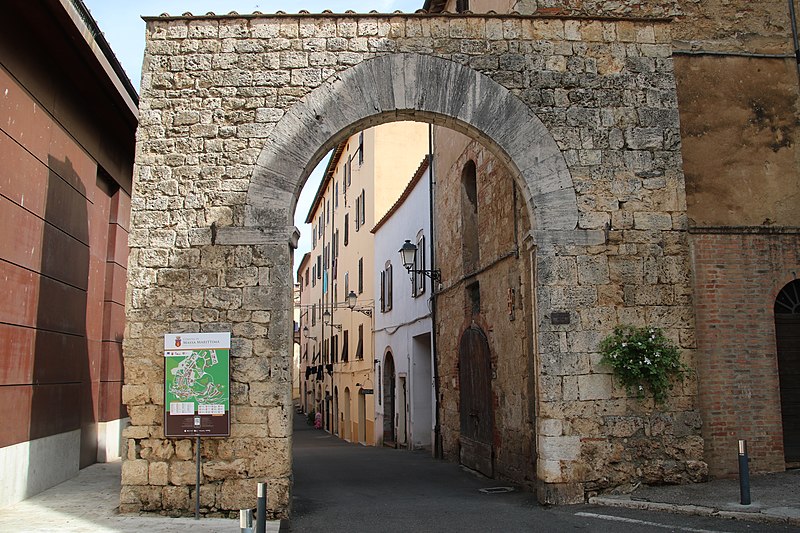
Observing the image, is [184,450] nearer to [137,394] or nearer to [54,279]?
[137,394]

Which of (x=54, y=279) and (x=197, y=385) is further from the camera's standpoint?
(x=54, y=279)

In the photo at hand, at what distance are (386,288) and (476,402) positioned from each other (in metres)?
9.75

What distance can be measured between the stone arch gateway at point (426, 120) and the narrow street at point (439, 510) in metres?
0.52

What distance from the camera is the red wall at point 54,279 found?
7922mm

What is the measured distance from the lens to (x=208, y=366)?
25.1 ft

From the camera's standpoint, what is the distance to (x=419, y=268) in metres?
17.3

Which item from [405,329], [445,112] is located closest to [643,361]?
[445,112]

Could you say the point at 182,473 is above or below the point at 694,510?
above

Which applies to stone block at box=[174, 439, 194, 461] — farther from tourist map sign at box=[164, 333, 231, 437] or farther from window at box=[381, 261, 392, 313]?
window at box=[381, 261, 392, 313]

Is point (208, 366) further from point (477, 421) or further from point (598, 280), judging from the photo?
point (477, 421)

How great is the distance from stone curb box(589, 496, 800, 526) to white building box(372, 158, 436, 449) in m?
8.27

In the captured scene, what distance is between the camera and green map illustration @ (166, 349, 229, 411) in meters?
7.57

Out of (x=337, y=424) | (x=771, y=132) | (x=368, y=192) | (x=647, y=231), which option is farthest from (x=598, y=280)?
(x=337, y=424)

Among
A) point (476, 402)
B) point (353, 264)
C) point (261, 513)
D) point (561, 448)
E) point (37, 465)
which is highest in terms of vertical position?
point (353, 264)
